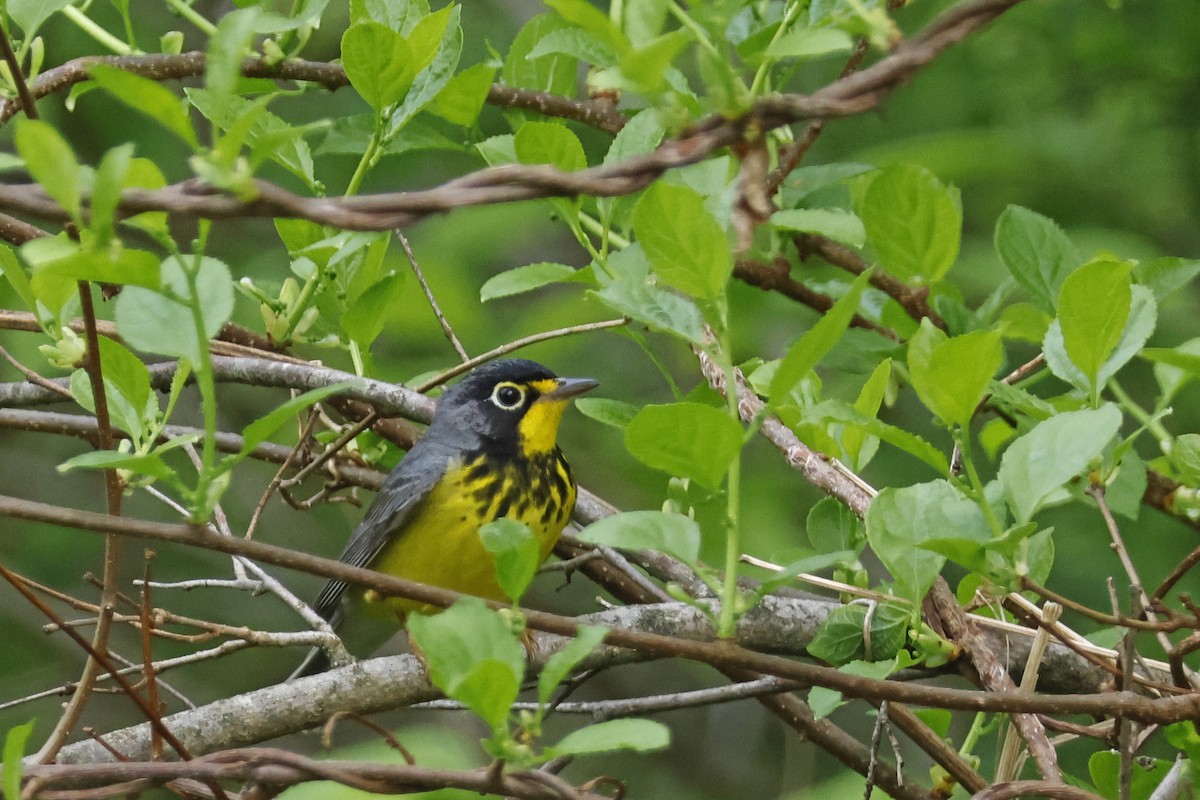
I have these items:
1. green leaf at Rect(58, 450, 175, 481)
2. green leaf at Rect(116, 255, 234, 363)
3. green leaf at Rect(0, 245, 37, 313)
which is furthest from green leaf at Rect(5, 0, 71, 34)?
green leaf at Rect(58, 450, 175, 481)

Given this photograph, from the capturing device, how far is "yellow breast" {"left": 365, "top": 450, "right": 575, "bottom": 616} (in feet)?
12.4

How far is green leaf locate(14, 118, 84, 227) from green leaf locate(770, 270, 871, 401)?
808 mm

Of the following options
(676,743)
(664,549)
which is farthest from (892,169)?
(676,743)

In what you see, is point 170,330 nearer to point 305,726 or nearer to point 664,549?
point 664,549

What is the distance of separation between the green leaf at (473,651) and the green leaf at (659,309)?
0.51 m

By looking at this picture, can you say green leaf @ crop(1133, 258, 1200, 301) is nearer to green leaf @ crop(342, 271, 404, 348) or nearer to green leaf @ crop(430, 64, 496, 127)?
green leaf @ crop(430, 64, 496, 127)

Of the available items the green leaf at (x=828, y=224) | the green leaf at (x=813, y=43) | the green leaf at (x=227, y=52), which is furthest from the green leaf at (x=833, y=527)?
the green leaf at (x=227, y=52)

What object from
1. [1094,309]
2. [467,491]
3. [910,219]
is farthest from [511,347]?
[1094,309]

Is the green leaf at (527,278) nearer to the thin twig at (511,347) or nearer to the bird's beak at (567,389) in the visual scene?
the thin twig at (511,347)

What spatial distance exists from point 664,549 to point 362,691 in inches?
50.7

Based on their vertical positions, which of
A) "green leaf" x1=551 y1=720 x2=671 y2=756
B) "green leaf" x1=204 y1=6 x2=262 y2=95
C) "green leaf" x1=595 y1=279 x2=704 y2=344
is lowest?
"green leaf" x1=551 y1=720 x2=671 y2=756

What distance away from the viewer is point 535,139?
7.44 feet

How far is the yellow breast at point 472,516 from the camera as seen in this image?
12.4ft

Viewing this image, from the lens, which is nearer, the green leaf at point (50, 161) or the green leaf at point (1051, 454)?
the green leaf at point (50, 161)
